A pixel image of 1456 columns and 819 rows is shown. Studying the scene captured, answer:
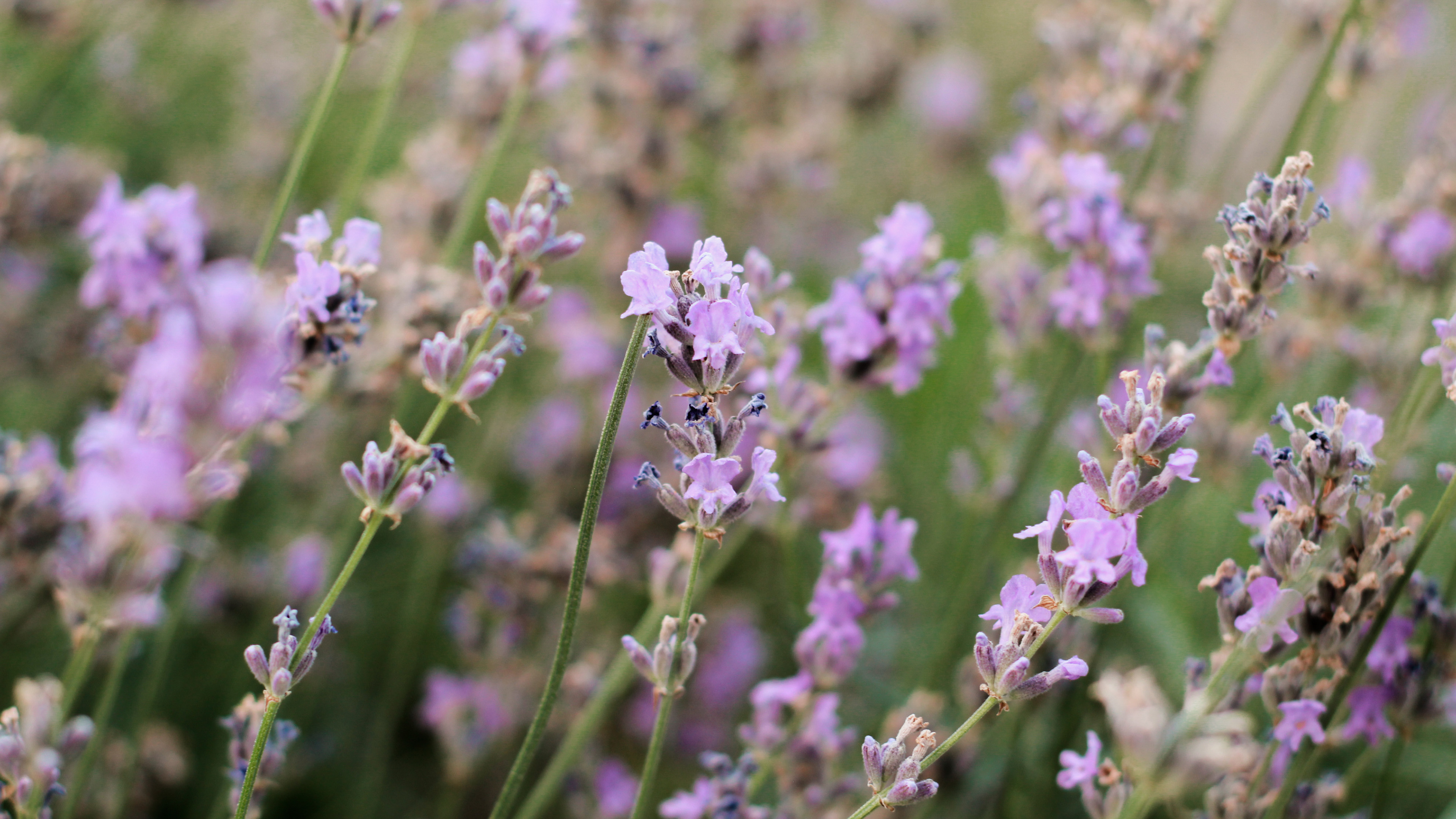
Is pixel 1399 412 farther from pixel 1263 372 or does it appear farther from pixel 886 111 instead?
pixel 886 111

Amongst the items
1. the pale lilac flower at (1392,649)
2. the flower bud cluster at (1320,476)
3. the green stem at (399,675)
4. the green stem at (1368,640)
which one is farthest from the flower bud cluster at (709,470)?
the green stem at (399,675)

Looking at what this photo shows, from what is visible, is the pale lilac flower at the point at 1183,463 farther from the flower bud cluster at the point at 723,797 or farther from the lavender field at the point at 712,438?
the flower bud cluster at the point at 723,797

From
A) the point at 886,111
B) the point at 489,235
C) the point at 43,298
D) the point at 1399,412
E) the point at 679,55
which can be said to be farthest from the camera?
the point at 489,235

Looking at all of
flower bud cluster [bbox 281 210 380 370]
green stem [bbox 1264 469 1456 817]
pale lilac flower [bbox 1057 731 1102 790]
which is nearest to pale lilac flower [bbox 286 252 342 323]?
flower bud cluster [bbox 281 210 380 370]

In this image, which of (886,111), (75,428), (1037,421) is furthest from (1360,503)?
(75,428)

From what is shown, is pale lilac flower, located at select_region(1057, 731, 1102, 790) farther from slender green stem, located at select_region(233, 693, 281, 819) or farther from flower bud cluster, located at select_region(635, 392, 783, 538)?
slender green stem, located at select_region(233, 693, 281, 819)

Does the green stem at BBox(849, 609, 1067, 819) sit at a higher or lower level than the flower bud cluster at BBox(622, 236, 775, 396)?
Result: lower
